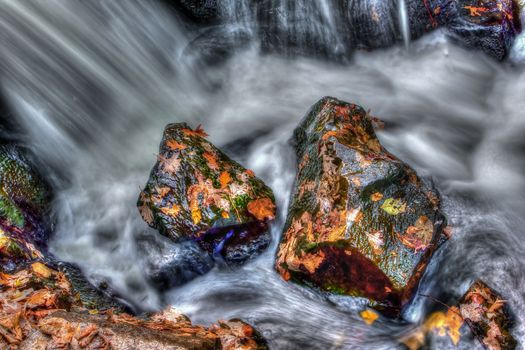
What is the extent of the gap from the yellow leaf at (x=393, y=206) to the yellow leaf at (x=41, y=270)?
3.15 metres

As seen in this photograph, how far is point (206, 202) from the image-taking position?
4.17m

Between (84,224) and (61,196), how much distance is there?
0.48 metres

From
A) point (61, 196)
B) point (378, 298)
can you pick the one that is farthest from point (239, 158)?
point (378, 298)

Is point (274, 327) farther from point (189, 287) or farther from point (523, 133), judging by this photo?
point (523, 133)

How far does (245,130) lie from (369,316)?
11.2ft

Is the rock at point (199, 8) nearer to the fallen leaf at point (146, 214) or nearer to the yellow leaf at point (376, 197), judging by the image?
the fallen leaf at point (146, 214)

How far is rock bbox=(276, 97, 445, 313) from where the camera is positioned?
357 cm

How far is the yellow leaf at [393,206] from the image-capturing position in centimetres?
377

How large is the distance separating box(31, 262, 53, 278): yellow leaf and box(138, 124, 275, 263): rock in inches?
43.0

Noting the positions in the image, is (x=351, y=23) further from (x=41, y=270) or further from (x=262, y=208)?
(x=41, y=270)

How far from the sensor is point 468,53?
253 inches

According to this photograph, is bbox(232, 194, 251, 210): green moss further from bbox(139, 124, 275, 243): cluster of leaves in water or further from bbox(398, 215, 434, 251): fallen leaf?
bbox(398, 215, 434, 251): fallen leaf

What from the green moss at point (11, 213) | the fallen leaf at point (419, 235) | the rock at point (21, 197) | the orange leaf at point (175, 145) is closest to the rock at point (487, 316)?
the fallen leaf at point (419, 235)

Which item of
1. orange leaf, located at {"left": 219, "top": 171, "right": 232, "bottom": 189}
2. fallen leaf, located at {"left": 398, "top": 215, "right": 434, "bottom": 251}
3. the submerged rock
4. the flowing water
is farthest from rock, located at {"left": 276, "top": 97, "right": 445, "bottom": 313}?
the submerged rock
